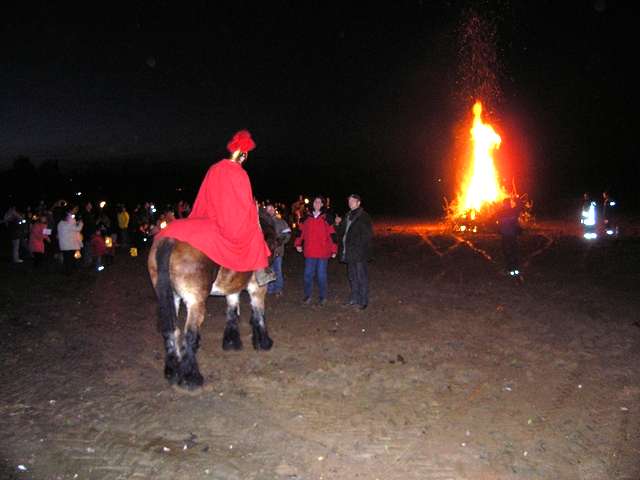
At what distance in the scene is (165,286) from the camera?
611 centimetres

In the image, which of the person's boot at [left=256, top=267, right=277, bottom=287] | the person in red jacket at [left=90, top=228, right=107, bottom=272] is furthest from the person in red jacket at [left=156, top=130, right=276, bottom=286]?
the person in red jacket at [left=90, top=228, right=107, bottom=272]

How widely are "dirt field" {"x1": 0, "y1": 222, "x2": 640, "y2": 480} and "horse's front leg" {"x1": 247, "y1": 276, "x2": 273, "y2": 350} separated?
8.1 inches

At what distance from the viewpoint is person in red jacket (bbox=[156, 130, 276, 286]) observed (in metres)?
6.25

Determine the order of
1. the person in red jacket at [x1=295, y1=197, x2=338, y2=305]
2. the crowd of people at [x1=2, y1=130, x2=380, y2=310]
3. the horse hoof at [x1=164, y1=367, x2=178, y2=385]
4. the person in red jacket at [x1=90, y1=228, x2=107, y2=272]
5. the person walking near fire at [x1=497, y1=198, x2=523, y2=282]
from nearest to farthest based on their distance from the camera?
the horse hoof at [x1=164, y1=367, x2=178, y2=385], the crowd of people at [x1=2, y1=130, x2=380, y2=310], the person in red jacket at [x1=295, y1=197, x2=338, y2=305], the person walking near fire at [x1=497, y1=198, x2=523, y2=282], the person in red jacket at [x1=90, y1=228, x2=107, y2=272]

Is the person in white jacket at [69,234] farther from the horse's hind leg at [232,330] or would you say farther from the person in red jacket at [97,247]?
the horse's hind leg at [232,330]

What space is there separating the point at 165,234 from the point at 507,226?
9944 mm

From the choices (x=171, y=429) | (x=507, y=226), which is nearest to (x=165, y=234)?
(x=171, y=429)

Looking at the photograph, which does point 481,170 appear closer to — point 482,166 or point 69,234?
point 482,166

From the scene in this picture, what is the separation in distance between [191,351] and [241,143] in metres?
2.65

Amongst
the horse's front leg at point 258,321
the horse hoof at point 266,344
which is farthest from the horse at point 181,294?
the horse hoof at point 266,344

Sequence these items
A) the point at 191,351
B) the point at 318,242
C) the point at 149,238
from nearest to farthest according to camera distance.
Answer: the point at 191,351 → the point at 318,242 → the point at 149,238

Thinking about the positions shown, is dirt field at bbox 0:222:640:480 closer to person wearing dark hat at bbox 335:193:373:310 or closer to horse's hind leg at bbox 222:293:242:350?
horse's hind leg at bbox 222:293:242:350

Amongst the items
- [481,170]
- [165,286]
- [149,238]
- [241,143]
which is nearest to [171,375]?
[165,286]

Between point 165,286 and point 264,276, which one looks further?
point 264,276
